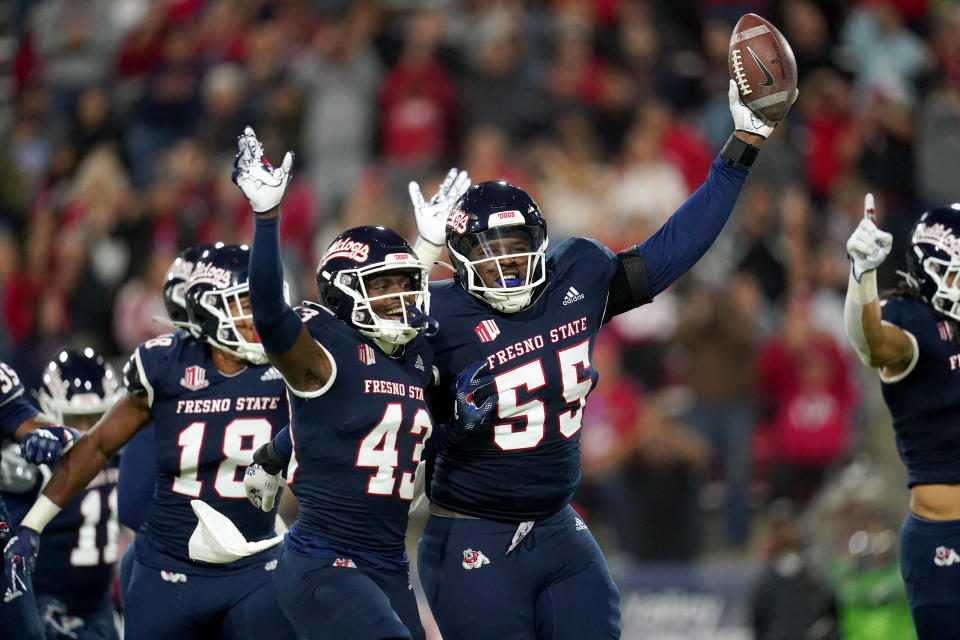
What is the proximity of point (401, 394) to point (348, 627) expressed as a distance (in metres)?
0.85

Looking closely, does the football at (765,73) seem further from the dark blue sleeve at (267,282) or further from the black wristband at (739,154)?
the dark blue sleeve at (267,282)

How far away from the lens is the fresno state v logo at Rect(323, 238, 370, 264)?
5.21 m

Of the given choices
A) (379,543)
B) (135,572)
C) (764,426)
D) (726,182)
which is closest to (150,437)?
(135,572)

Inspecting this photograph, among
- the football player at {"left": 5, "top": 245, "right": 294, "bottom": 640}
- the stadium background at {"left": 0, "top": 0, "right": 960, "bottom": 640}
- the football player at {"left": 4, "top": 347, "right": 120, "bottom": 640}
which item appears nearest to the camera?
the football player at {"left": 5, "top": 245, "right": 294, "bottom": 640}

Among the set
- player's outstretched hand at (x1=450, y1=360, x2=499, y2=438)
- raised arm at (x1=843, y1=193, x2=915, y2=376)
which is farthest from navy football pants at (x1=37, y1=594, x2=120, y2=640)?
raised arm at (x1=843, y1=193, x2=915, y2=376)

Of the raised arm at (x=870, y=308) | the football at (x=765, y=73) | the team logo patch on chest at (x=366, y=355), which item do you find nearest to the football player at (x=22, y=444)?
the team logo patch on chest at (x=366, y=355)

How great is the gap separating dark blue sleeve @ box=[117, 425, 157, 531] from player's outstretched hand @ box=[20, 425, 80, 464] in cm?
52

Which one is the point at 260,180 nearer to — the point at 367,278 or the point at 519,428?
the point at 367,278

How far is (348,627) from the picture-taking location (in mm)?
4820

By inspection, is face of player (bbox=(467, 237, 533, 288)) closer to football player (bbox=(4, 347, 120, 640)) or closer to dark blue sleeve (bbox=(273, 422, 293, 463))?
dark blue sleeve (bbox=(273, 422, 293, 463))

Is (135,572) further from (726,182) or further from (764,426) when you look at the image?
(764,426)

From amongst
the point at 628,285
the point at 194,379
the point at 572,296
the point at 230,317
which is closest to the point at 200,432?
the point at 194,379

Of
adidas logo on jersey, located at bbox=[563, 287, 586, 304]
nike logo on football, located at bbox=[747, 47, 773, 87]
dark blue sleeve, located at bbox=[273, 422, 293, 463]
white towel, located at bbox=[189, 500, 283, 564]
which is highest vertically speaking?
nike logo on football, located at bbox=[747, 47, 773, 87]

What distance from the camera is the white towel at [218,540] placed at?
5.36 m
